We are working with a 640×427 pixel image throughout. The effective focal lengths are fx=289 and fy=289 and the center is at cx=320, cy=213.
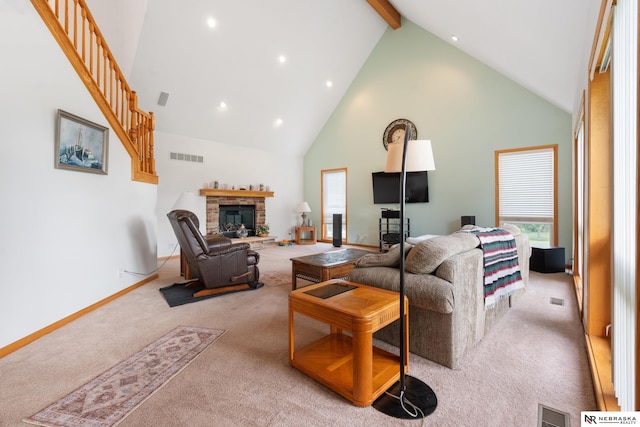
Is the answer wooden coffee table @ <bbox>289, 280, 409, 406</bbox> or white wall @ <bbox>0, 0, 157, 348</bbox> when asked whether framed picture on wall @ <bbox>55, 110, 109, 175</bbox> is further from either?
wooden coffee table @ <bbox>289, 280, 409, 406</bbox>

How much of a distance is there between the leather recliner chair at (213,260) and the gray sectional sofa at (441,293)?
1950mm

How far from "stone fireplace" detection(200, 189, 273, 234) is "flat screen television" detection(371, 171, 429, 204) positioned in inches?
114

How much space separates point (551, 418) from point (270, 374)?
153 cm

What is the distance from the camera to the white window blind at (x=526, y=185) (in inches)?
195

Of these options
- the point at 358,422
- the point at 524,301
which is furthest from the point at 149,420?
the point at 524,301

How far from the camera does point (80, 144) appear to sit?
287 cm

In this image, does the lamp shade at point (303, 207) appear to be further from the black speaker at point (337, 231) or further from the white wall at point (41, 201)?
the white wall at point (41, 201)

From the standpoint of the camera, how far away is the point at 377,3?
5.69 m

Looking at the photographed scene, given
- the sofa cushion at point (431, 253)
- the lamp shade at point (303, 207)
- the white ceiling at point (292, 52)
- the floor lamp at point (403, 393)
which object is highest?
the white ceiling at point (292, 52)

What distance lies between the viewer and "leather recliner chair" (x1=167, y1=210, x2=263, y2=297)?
134 inches

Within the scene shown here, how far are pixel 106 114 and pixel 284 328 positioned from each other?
311cm

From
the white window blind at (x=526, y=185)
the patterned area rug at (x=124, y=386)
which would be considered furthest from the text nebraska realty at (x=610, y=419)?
the white window blind at (x=526, y=185)

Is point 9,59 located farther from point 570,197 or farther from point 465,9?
point 570,197

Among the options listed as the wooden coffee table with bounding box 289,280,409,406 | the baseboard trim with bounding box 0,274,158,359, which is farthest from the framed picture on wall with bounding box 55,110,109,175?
the wooden coffee table with bounding box 289,280,409,406
